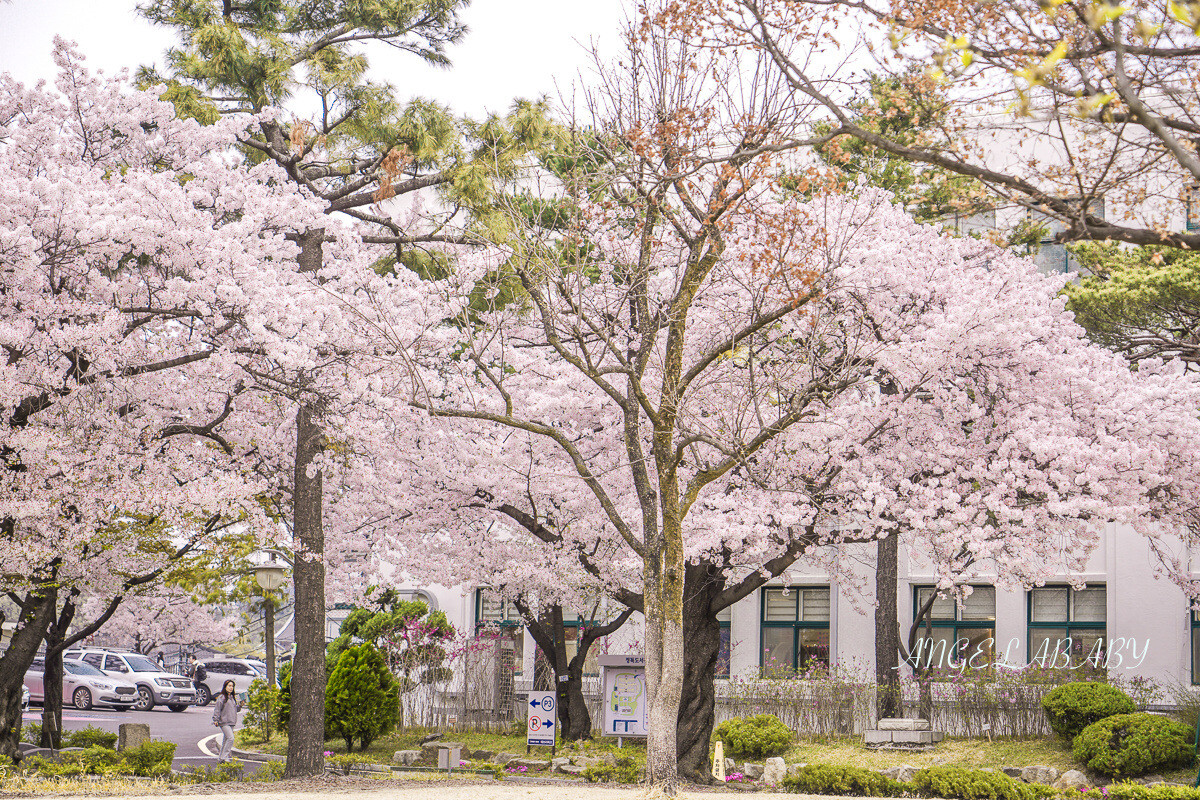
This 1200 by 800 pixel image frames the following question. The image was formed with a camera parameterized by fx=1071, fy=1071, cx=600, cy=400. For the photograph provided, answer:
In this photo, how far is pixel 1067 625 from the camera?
73.9ft

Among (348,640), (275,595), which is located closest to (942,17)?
(275,595)

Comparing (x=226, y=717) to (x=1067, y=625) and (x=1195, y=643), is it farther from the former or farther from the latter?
(x=1195, y=643)

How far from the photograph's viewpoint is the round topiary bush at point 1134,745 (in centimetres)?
1505

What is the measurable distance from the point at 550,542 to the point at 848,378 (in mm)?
6953

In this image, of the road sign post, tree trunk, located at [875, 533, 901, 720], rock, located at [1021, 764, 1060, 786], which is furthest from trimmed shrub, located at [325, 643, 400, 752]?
rock, located at [1021, 764, 1060, 786]

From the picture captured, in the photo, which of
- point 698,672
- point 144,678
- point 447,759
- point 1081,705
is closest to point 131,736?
point 447,759

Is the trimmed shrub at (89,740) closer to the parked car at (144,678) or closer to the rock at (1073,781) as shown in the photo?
the parked car at (144,678)

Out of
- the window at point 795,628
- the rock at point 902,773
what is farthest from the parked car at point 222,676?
the rock at point 902,773

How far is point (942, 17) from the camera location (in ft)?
22.8

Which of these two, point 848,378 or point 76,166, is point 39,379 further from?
point 848,378

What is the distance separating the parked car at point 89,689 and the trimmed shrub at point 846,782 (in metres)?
24.3

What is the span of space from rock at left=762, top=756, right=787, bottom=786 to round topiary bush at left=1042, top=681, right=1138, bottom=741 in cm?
440

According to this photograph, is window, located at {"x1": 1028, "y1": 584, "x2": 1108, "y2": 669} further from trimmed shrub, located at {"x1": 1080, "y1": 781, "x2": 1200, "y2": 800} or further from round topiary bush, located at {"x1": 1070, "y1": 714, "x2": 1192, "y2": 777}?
trimmed shrub, located at {"x1": 1080, "y1": 781, "x2": 1200, "y2": 800}

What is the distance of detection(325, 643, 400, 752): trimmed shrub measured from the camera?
19.5 meters
